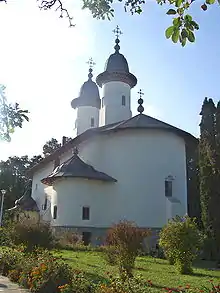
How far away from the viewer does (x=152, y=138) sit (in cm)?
2869

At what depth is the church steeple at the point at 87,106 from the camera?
141 feet

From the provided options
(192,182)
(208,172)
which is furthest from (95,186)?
(192,182)

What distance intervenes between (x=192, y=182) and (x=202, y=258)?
1485 cm

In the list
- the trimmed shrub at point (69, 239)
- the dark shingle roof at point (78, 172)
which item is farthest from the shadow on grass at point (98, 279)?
the dark shingle roof at point (78, 172)

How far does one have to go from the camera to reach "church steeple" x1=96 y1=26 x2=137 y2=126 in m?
37.4

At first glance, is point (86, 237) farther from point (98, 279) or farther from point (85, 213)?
point (98, 279)

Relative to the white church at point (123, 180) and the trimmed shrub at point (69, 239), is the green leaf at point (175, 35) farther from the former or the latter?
the white church at point (123, 180)

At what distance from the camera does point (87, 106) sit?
4325 cm

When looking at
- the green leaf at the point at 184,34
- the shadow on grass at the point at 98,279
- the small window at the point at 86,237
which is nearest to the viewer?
the green leaf at the point at 184,34

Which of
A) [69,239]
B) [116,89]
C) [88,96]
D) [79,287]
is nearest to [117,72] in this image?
[116,89]

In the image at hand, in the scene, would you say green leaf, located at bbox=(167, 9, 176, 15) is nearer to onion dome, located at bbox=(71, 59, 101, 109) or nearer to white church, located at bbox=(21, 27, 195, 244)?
white church, located at bbox=(21, 27, 195, 244)

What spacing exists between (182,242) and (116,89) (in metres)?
25.5

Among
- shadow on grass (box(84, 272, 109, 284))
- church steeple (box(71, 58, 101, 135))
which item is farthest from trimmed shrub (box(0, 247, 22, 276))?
church steeple (box(71, 58, 101, 135))

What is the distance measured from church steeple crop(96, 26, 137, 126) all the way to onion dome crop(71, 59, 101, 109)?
509 cm
